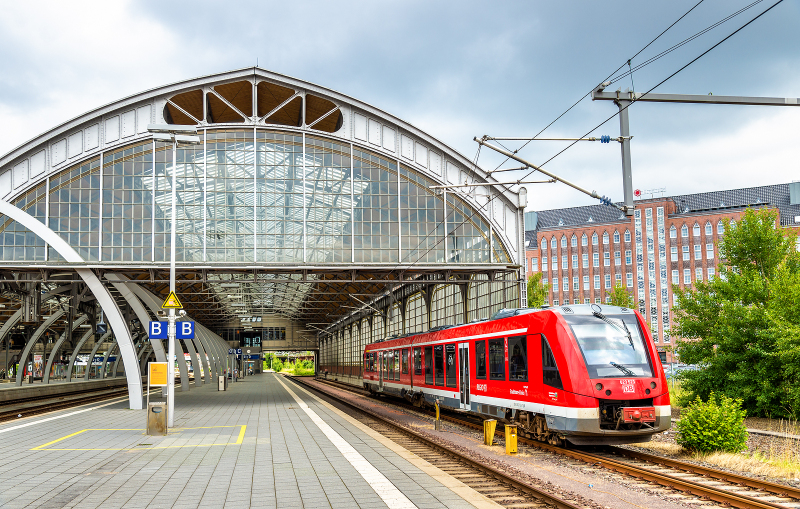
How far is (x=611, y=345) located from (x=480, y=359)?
5.40 meters

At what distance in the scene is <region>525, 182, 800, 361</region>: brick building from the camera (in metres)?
90.5

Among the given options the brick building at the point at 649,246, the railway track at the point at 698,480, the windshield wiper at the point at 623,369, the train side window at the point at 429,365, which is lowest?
the railway track at the point at 698,480

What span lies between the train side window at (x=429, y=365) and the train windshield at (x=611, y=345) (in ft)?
35.7

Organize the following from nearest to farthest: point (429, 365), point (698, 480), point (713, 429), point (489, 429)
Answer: point (698, 480), point (713, 429), point (489, 429), point (429, 365)

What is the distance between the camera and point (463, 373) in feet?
69.1

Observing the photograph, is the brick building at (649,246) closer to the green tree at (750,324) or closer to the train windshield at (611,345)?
the green tree at (750,324)

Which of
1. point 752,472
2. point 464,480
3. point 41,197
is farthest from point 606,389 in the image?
point 41,197

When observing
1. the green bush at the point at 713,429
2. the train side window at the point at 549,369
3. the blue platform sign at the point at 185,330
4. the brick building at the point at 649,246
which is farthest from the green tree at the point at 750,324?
the brick building at the point at 649,246

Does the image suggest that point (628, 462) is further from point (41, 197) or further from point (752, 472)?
point (41, 197)

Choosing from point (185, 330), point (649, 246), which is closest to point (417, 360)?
point (185, 330)

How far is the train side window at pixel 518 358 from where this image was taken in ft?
52.5

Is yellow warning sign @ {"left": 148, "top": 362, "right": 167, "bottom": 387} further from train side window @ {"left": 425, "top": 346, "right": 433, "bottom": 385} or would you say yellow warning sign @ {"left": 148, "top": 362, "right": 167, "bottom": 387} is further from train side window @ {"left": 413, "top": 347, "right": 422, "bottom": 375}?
train side window @ {"left": 413, "top": 347, "right": 422, "bottom": 375}

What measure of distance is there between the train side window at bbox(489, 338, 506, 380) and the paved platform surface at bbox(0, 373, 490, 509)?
350 centimetres

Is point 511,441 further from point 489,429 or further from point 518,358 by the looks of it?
point 518,358
